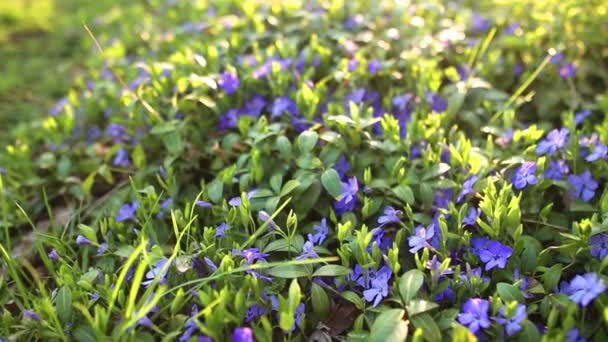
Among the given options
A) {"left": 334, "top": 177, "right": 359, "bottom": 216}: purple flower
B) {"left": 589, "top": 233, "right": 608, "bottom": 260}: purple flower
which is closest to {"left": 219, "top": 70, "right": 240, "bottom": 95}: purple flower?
{"left": 334, "top": 177, "right": 359, "bottom": 216}: purple flower

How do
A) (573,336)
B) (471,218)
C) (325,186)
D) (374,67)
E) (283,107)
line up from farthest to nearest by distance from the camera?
(374,67)
(283,107)
(325,186)
(471,218)
(573,336)

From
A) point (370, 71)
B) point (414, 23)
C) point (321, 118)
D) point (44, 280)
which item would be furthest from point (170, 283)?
point (414, 23)

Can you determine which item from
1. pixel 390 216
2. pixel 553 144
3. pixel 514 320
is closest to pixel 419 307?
pixel 514 320

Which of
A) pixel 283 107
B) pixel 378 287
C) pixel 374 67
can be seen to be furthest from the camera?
pixel 374 67

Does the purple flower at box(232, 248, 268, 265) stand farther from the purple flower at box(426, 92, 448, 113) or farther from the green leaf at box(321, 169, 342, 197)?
the purple flower at box(426, 92, 448, 113)

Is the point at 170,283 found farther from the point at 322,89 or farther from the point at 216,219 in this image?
the point at 322,89

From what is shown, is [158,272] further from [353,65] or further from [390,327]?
[353,65]

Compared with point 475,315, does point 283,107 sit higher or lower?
higher
